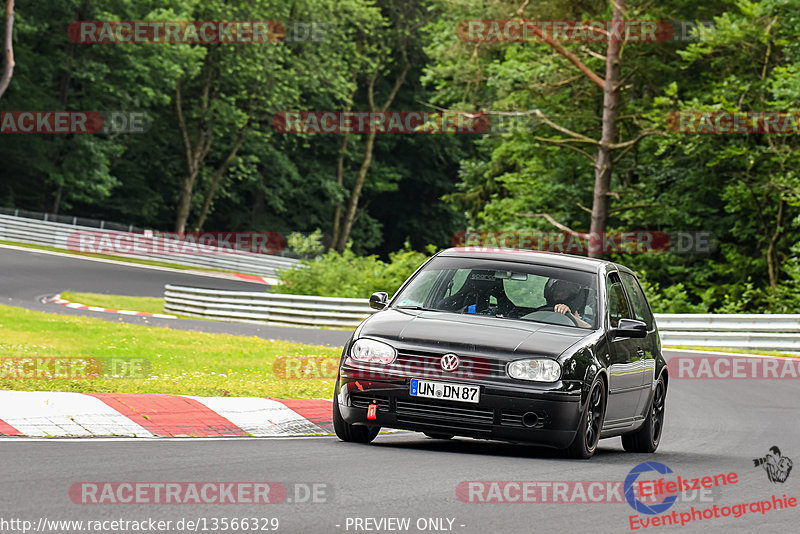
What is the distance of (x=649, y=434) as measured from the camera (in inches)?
436

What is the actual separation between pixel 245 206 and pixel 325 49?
1079 cm

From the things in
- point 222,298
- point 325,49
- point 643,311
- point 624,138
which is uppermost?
point 325,49

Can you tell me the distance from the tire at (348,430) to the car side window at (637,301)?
9.29 ft

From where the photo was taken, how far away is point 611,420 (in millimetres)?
10148

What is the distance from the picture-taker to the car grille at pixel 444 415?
29.9 feet

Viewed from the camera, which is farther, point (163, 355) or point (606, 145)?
point (606, 145)

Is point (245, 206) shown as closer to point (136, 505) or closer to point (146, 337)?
point (146, 337)

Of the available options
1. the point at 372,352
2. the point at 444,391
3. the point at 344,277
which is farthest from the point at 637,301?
the point at 344,277

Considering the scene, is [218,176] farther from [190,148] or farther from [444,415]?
[444,415]

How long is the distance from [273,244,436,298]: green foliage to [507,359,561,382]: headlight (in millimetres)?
24030

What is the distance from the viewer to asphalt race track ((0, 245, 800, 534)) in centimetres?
643

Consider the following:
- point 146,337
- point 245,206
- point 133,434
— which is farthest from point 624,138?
point 245,206

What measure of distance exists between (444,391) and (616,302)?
2.33 m

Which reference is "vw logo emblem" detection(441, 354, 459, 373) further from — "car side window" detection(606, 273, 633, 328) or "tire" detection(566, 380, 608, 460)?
"car side window" detection(606, 273, 633, 328)
